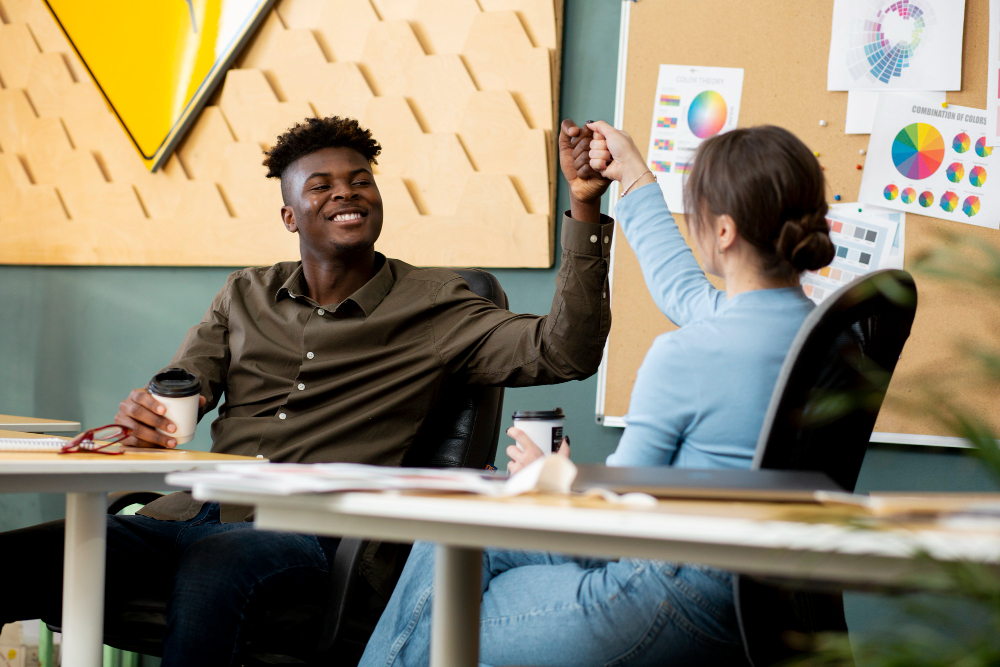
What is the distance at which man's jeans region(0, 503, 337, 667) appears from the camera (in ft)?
4.42

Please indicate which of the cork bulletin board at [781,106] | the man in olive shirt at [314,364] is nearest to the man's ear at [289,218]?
the man in olive shirt at [314,364]

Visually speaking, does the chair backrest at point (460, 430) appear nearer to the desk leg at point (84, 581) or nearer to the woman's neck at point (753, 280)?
the desk leg at point (84, 581)

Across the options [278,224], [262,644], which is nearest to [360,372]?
[262,644]

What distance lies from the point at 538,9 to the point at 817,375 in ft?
6.18

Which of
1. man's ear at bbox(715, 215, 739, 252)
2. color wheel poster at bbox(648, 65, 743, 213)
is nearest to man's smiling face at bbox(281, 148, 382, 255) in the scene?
color wheel poster at bbox(648, 65, 743, 213)

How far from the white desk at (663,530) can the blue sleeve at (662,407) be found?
0.33m

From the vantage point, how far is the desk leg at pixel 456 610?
0.93m

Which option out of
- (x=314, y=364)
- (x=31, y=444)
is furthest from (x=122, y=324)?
(x=31, y=444)

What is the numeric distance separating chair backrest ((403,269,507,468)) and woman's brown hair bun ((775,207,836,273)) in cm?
85

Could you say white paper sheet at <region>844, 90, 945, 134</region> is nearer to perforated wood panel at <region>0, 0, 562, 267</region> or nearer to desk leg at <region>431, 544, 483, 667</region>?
perforated wood panel at <region>0, 0, 562, 267</region>

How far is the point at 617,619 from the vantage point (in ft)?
3.08

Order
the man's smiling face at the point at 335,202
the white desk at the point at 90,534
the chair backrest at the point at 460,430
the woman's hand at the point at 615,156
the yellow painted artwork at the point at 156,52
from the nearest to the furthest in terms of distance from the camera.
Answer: the white desk at the point at 90,534 < the woman's hand at the point at 615,156 < the chair backrest at the point at 460,430 < the man's smiling face at the point at 335,202 < the yellow painted artwork at the point at 156,52

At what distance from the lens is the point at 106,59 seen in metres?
3.04

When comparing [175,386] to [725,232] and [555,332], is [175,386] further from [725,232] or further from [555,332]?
[725,232]
